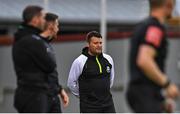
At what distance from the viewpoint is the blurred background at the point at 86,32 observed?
18453 mm

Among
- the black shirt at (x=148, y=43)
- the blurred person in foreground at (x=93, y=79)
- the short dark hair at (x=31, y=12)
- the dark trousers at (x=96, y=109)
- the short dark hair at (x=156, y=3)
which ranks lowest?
the dark trousers at (x=96, y=109)

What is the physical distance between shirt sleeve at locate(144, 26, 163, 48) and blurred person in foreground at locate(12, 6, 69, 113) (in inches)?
70.0

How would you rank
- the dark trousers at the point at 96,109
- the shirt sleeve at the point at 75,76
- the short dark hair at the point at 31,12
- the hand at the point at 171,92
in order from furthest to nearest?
1. the shirt sleeve at the point at 75,76
2. the dark trousers at the point at 96,109
3. the short dark hair at the point at 31,12
4. the hand at the point at 171,92

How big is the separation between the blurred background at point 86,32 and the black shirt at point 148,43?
10.5 meters

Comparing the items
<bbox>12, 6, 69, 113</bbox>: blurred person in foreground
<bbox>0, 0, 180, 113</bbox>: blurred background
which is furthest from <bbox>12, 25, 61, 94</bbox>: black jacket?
<bbox>0, 0, 180, 113</bbox>: blurred background

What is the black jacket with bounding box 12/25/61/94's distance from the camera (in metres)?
7.86

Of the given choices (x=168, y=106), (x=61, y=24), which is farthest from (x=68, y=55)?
(x=168, y=106)

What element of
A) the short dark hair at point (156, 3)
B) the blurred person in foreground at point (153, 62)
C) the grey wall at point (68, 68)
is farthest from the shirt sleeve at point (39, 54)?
the grey wall at point (68, 68)

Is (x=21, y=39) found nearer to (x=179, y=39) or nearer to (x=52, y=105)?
(x=52, y=105)

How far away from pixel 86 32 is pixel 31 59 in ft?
51.0

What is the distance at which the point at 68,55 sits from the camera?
18891mm

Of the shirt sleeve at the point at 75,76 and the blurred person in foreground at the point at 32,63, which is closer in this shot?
the blurred person in foreground at the point at 32,63

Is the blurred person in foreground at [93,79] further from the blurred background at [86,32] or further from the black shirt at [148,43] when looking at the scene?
the blurred background at [86,32]

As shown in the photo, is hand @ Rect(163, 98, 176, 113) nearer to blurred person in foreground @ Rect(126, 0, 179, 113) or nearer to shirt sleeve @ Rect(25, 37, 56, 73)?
blurred person in foreground @ Rect(126, 0, 179, 113)
